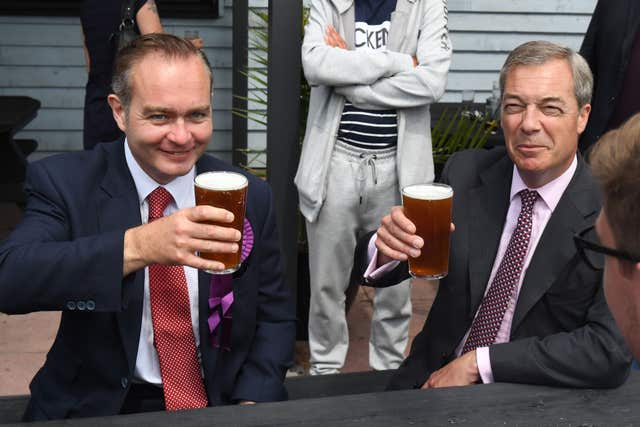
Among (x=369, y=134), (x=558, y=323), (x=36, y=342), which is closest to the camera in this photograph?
(x=558, y=323)

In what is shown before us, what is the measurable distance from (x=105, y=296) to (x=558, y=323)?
131 centimetres

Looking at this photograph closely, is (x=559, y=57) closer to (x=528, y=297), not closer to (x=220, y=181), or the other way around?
(x=528, y=297)

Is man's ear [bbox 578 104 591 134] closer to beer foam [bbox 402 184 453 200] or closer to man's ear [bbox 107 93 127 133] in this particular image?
beer foam [bbox 402 184 453 200]

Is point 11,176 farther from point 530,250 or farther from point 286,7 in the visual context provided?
point 530,250

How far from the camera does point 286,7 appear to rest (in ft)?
13.9

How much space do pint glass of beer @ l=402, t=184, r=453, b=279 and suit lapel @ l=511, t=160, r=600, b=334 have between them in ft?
1.30

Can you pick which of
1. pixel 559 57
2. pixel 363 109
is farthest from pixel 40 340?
pixel 559 57

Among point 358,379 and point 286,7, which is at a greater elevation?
point 286,7

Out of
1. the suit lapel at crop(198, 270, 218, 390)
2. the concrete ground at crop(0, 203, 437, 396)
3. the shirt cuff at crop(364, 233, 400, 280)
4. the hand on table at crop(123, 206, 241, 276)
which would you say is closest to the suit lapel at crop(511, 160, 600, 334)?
the shirt cuff at crop(364, 233, 400, 280)

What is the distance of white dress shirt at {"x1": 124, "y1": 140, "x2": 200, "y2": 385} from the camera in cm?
256

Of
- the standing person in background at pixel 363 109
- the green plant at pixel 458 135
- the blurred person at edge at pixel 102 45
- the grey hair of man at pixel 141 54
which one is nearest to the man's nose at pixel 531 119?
the grey hair of man at pixel 141 54

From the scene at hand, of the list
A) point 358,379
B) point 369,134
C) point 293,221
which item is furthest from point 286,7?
point 358,379

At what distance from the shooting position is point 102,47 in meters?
4.58

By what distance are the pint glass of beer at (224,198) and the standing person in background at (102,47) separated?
237 cm
